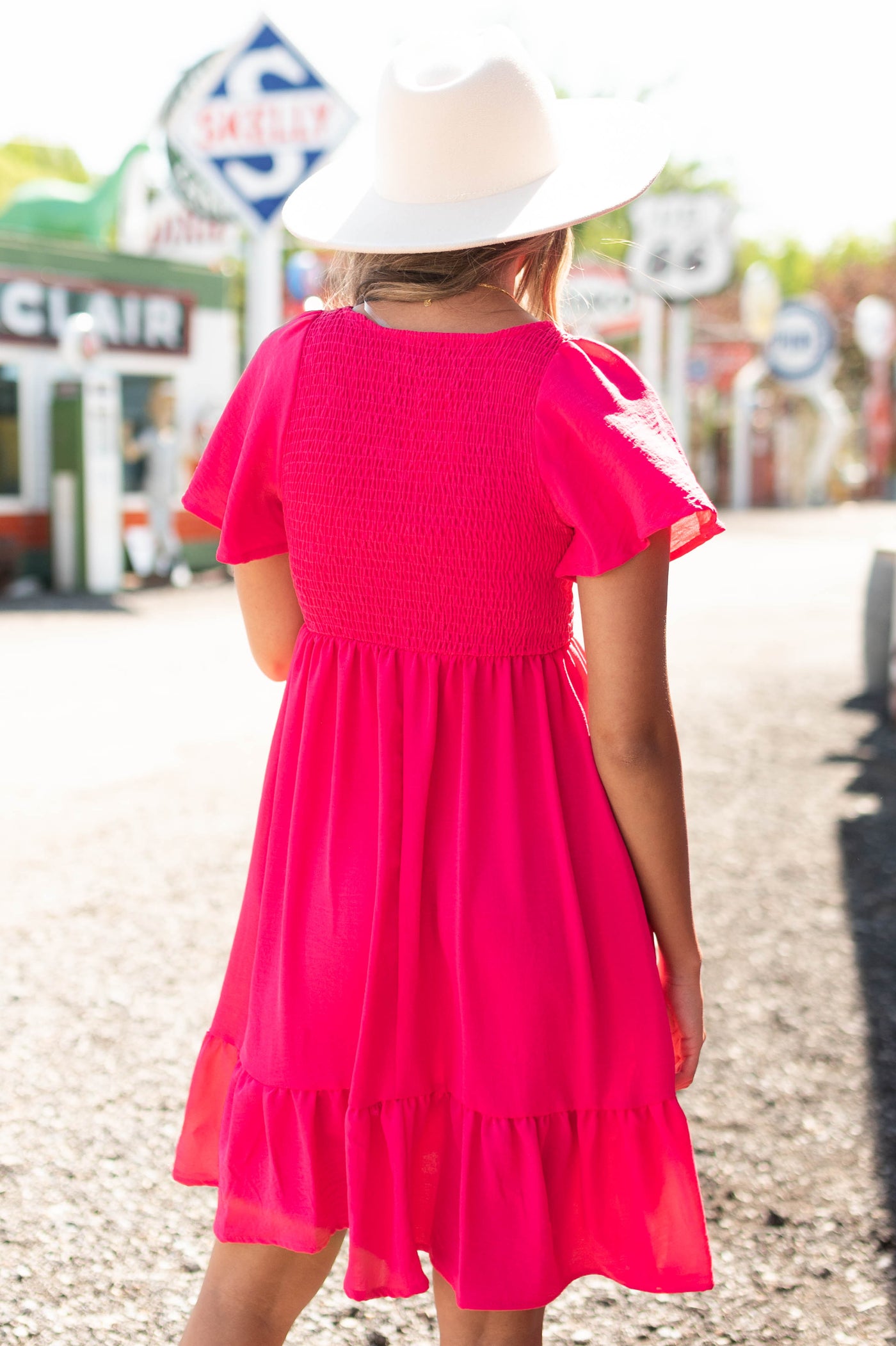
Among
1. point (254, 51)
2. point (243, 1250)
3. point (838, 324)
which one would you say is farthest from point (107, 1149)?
point (838, 324)

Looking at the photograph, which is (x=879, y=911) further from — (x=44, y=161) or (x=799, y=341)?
(x=44, y=161)

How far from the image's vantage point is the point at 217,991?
12.7 ft

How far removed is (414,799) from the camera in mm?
1546

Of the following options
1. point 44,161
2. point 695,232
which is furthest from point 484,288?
point 44,161

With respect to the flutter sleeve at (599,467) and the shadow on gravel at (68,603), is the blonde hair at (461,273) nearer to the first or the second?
the flutter sleeve at (599,467)

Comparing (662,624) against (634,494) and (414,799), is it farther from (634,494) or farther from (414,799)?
(414,799)

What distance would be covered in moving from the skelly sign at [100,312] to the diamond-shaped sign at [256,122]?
3.53 metres

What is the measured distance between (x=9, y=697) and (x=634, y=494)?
7.38m

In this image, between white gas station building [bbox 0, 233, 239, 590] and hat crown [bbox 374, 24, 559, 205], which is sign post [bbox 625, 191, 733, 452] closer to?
white gas station building [bbox 0, 233, 239, 590]

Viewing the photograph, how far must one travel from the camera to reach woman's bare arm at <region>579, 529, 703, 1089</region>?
58.0 inches

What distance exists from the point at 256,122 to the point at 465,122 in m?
10.5

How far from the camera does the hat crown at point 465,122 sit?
59.2 inches

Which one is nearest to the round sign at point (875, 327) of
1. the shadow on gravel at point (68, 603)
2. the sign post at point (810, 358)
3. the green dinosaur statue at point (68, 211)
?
the sign post at point (810, 358)

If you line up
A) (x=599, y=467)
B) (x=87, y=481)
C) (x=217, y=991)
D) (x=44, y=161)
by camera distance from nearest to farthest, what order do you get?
(x=599, y=467) < (x=217, y=991) < (x=87, y=481) < (x=44, y=161)
